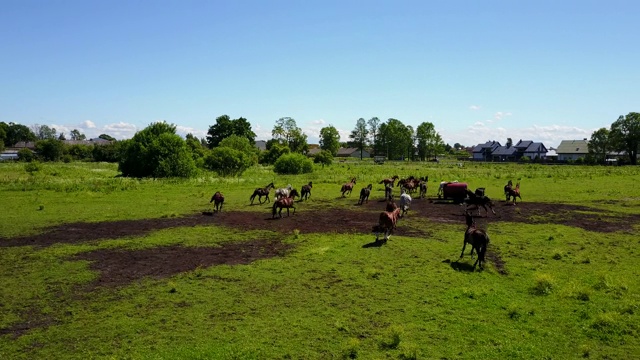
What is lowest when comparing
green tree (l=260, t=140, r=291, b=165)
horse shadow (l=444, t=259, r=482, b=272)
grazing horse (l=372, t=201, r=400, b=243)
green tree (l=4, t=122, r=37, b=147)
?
horse shadow (l=444, t=259, r=482, b=272)

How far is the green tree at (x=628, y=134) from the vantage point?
338ft

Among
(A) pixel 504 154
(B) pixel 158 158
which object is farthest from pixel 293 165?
(A) pixel 504 154

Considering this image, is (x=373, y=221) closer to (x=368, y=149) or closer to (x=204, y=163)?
(x=204, y=163)

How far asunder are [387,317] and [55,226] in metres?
21.2

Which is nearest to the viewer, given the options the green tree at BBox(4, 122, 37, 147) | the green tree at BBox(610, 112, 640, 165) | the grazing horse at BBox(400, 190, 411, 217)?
the grazing horse at BBox(400, 190, 411, 217)

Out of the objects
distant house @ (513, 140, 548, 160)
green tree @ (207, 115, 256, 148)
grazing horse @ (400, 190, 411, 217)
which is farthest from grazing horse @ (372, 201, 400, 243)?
distant house @ (513, 140, 548, 160)

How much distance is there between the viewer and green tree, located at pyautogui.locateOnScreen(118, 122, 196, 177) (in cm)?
5641

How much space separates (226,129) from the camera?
12525 centimetres

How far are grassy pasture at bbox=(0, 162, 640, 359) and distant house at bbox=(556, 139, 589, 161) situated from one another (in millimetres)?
131768

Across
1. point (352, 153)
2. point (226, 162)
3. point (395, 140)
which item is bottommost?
point (226, 162)

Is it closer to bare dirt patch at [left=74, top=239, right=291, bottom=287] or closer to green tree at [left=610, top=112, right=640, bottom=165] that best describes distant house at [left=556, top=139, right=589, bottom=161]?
green tree at [left=610, top=112, right=640, bottom=165]

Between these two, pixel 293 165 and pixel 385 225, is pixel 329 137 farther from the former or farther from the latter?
pixel 385 225

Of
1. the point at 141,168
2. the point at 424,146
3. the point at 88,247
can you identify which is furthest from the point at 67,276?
the point at 424,146

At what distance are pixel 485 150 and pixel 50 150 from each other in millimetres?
149819
